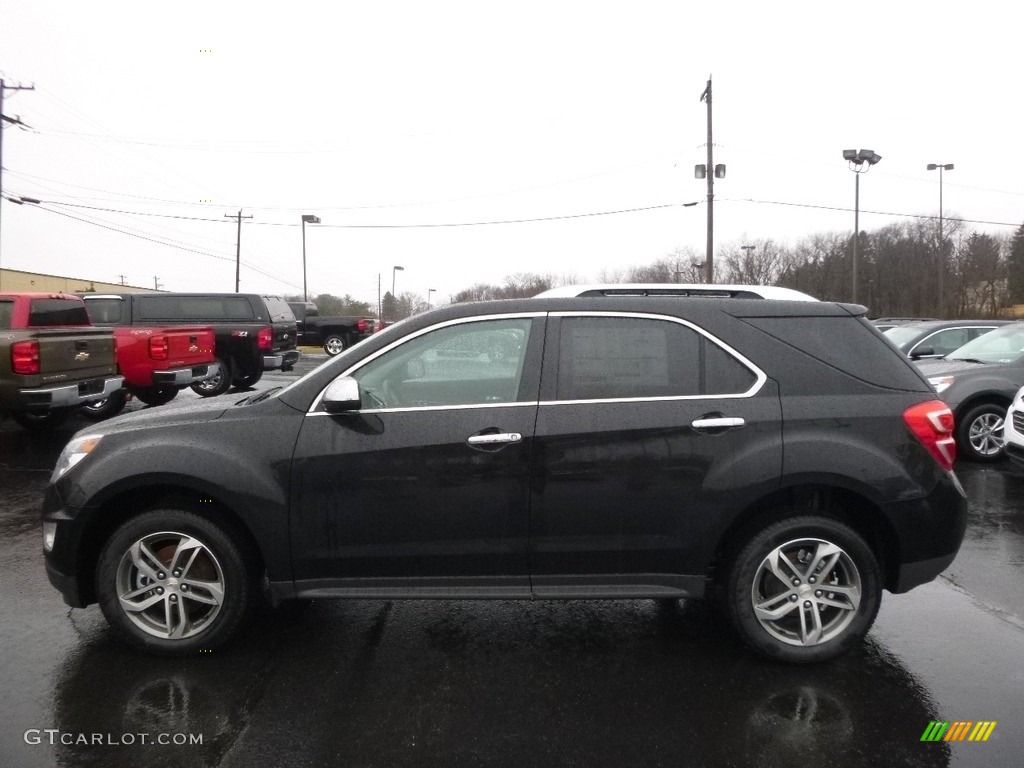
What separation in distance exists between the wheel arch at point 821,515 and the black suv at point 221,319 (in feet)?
40.8

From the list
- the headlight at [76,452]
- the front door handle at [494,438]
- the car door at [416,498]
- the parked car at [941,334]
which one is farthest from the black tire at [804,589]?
the parked car at [941,334]

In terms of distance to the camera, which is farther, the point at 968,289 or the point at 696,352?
the point at 968,289

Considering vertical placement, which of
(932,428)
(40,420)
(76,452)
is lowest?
(40,420)

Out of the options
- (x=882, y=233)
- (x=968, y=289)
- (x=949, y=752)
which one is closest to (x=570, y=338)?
(x=949, y=752)

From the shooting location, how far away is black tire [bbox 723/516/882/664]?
348 centimetres

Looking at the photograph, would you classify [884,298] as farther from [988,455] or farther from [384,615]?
[384,615]

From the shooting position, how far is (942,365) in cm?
927

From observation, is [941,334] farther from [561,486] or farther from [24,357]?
[24,357]

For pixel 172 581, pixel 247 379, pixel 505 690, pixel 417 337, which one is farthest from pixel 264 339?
pixel 505 690

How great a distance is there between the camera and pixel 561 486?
3.44 meters

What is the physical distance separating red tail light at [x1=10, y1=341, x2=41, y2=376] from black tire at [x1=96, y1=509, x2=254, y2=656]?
6041 mm

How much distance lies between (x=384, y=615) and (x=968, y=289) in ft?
194

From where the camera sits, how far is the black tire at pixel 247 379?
582 inches

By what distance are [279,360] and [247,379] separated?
35.2 inches
